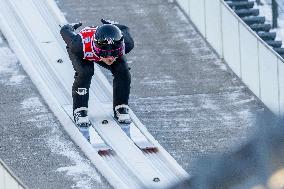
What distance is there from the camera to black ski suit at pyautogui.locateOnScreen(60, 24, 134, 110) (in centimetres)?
1238

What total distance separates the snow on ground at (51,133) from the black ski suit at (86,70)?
17.4 inches

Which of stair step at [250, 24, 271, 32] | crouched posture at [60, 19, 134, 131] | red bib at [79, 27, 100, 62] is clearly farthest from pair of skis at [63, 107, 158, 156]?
stair step at [250, 24, 271, 32]

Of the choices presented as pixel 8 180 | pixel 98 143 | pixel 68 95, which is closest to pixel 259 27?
pixel 68 95

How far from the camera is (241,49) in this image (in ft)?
47.9

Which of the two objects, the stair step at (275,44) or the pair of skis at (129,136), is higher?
the pair of skis at (129,136)

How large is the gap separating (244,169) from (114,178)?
449 cm

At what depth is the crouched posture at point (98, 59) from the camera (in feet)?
39.6

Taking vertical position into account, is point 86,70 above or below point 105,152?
above

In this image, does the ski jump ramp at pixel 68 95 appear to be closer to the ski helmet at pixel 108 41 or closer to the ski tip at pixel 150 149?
the ski tip at pixel 150 149

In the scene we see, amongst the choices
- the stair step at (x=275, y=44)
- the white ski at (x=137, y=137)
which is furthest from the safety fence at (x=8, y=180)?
the stair step at (x=275, y=44)

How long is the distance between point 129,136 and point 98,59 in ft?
Result: 3.18

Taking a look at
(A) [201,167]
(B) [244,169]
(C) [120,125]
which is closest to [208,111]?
(C) [120,125]

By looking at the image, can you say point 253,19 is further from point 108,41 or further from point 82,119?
point 108,41

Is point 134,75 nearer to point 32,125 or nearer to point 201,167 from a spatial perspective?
point 32,125
